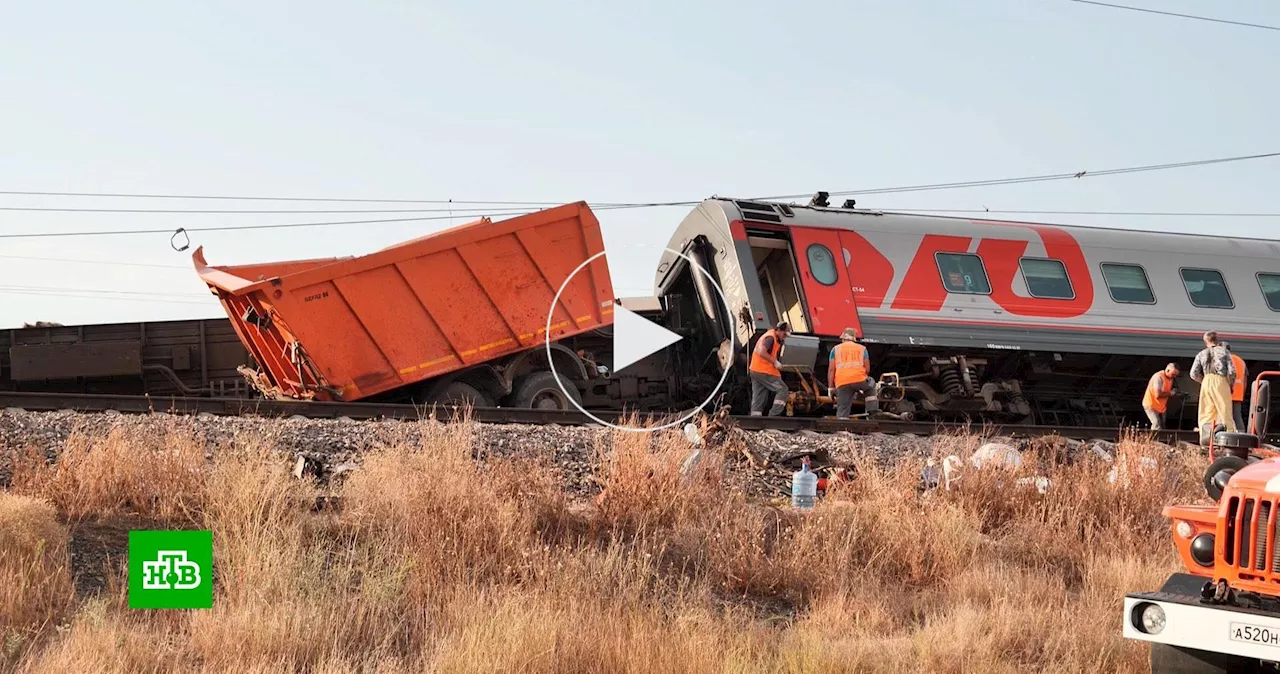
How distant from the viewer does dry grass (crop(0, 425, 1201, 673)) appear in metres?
4.70

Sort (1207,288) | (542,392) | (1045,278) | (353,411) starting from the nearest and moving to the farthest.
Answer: (353,411), (542,392), (1045,278), (1207,288)

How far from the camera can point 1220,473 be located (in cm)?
457

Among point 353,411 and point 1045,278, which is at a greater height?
point 1045,278

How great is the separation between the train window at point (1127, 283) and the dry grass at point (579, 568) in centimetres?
741

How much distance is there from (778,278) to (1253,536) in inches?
416

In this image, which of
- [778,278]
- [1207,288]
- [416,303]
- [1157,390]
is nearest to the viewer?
[416,303]

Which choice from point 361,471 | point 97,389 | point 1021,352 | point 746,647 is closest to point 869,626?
point 746,647

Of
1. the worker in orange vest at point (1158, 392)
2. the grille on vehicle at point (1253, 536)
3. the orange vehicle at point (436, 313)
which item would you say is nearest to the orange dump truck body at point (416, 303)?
the orange vehicle at point (436, 313)

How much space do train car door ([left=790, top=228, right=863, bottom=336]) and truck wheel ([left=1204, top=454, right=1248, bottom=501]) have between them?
8.90 m

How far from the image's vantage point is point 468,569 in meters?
5.67

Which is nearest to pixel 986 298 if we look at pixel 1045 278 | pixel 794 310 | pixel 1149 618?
pixel 1045 278

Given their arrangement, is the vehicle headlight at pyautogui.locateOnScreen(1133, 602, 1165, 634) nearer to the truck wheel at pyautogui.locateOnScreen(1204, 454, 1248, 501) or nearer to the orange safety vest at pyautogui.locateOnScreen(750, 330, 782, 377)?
the truck wheel at pyautogui.locateOnScreen(1204, 454, 1248, 501)

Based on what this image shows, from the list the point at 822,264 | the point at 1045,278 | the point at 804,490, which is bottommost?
the point at 804,490

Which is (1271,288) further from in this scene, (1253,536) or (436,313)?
(1253,536)
